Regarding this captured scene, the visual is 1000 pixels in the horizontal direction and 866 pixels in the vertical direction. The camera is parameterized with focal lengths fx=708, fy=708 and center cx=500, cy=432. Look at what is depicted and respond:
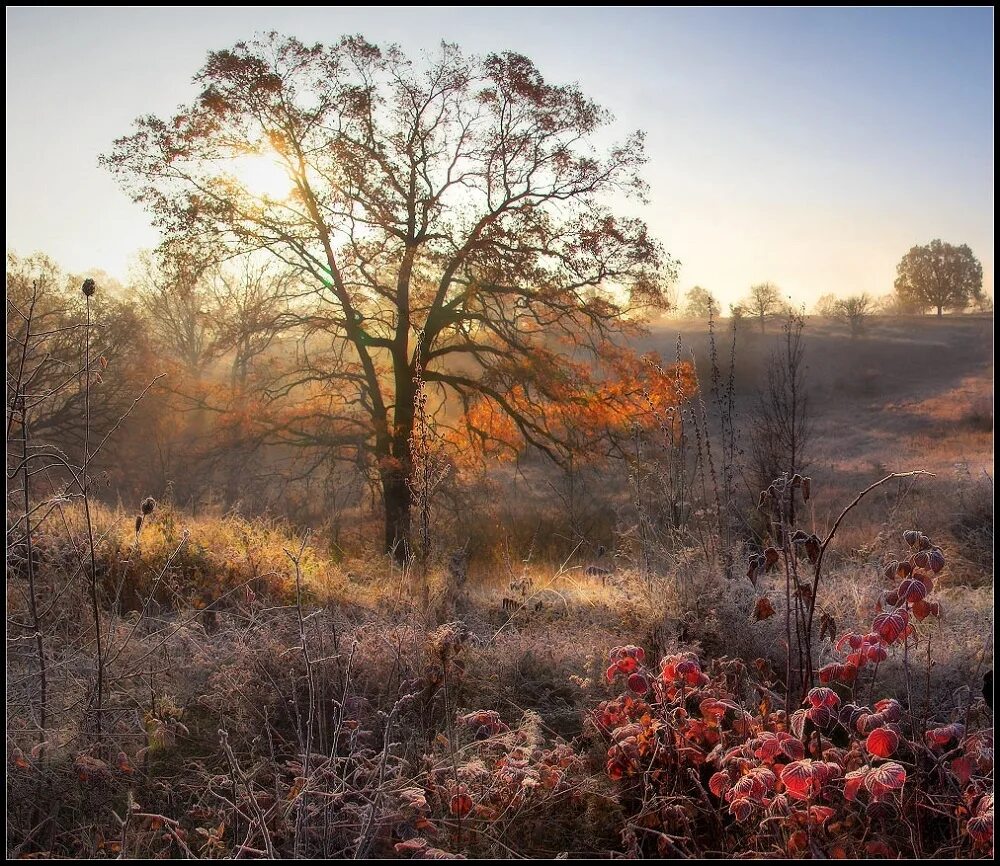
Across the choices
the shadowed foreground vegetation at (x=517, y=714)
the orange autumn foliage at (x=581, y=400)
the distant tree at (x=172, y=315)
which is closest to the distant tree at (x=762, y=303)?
the orange autumn foliage at (x=581, y=400)

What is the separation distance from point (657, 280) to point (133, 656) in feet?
30.3

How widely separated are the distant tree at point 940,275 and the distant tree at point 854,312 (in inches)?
113

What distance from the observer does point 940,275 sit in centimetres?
4691

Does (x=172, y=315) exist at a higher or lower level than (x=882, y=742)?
higher

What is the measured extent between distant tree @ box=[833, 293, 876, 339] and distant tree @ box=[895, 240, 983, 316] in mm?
2873

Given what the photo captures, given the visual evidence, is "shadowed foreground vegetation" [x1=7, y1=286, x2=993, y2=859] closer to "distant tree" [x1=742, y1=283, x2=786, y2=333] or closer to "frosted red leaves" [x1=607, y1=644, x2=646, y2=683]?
"frosted red leaves" [x1=607, y1=644, x2=646, y2=683]

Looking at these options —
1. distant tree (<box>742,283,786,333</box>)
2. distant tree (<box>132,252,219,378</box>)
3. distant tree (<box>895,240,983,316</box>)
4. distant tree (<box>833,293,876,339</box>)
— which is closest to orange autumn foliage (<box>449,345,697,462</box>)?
distant tree (<box>742,283,786,333</box>)

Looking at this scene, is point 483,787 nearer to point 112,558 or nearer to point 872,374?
point 112,558

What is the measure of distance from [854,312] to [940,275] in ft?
29.3

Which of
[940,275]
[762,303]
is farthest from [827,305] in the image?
[762,303]

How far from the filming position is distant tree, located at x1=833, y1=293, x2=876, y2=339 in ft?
147

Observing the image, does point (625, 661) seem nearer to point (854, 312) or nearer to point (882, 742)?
point (882, 742)

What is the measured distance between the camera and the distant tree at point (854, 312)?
44.9 metres

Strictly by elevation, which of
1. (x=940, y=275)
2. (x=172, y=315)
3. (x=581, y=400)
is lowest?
(x=581, y=400)
